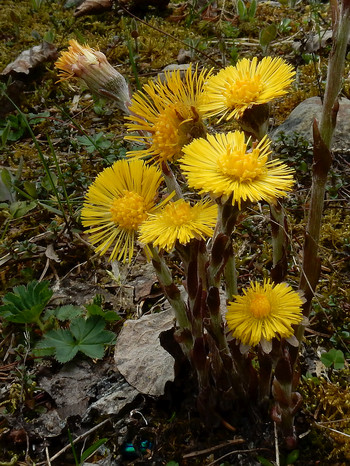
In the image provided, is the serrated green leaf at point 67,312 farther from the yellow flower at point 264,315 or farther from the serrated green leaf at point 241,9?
the serrated green leaf at point 241,9

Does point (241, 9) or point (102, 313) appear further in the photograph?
point (241, 9)

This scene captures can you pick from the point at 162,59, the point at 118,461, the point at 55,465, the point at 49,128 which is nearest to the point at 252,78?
the point at 118,461

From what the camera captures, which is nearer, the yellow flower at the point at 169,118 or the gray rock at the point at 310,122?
the yellow flower at the point at 169,118

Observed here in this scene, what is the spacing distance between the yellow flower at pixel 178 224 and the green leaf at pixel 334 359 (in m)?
0.79

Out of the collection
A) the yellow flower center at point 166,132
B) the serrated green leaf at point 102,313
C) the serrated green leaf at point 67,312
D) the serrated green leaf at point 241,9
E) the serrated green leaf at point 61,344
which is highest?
the serrated green leaf at point 241,9

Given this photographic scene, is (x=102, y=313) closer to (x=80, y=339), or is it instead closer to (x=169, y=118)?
(x=80, y=339)

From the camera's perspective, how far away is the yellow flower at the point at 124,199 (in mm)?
1147

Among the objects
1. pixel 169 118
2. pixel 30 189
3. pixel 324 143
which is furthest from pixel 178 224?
pixel 30 189

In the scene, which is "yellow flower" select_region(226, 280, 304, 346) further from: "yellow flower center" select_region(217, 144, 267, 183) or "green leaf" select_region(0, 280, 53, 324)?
"green leaf" select_region(0, 280, 53, 324)

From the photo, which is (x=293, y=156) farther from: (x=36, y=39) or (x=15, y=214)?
(x=36, y=39)

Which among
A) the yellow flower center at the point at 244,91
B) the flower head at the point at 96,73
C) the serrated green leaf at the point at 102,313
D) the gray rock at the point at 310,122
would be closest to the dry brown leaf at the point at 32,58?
the gray rock at the point at 310,122

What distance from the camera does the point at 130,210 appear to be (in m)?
1.14

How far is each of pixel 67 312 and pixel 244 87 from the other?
1.19 meters

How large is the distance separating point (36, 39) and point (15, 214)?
1.75 m
